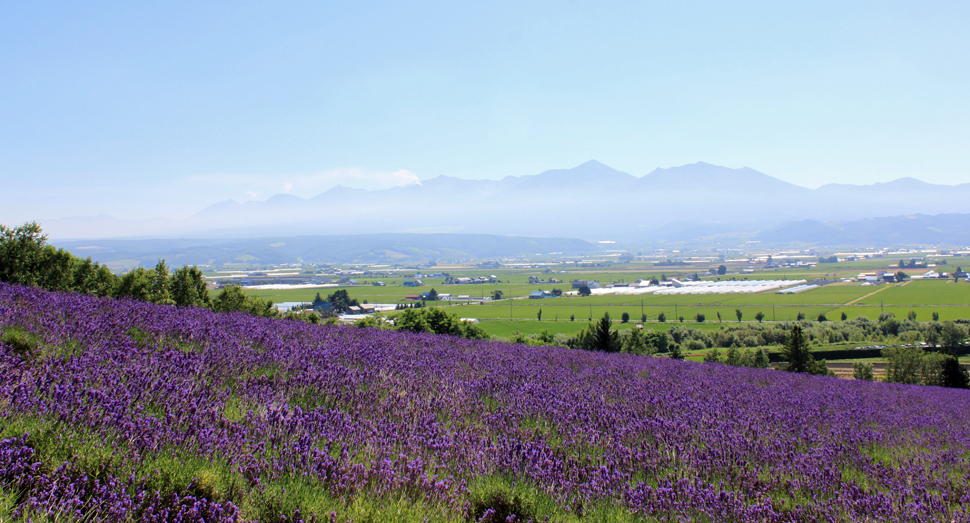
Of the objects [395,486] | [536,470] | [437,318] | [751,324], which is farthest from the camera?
[751,324]

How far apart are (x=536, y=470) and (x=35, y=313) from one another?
17.2ft

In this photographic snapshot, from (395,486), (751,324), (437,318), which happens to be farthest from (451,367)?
(751,324)

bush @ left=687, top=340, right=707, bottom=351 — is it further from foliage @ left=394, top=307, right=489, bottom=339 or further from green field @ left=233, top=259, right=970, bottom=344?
foliage @ left=394, top=307, right=489, bottom=339

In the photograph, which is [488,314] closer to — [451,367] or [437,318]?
[437,318]

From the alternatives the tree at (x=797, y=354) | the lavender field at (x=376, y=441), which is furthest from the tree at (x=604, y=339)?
the lavender field at (x=376, y=441)

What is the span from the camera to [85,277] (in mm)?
20031

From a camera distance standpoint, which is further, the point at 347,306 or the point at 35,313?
the point at 347,306

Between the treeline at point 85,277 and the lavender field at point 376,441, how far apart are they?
6246 mm

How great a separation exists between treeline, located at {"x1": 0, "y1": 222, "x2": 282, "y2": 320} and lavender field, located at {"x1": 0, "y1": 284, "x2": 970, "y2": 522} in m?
6.25

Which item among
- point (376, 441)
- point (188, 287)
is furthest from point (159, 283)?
point (376, 441)

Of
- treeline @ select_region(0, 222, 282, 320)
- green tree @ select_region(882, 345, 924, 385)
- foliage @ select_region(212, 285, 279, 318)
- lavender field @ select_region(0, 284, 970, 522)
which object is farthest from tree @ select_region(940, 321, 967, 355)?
treeline @ select_region(0, 222, 282, 320)

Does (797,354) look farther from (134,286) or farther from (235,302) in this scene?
(134,286)

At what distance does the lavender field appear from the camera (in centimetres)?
278

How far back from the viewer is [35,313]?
5.29m
